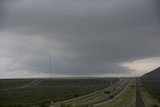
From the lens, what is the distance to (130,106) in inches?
2579

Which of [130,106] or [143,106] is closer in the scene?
[130,106]

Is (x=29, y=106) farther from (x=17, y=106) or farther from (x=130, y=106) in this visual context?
(x=130, y=106)

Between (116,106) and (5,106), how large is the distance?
20.6 metres

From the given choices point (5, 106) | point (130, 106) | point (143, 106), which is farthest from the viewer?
point (143, 106)

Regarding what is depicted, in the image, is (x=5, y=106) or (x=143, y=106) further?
(x=143, y=106)

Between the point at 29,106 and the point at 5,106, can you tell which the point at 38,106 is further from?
the point at 5,106

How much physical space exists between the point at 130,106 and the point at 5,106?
23069 mm

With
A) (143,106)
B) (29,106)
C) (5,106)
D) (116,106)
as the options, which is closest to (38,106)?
(29,106)

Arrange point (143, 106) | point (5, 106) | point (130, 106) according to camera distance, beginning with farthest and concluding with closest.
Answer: point (143, 106) < point (130, 106) < point (5, 106)

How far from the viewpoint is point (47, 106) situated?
224 feet

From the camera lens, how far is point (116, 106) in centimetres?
6588

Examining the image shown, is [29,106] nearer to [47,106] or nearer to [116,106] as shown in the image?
[47,106]

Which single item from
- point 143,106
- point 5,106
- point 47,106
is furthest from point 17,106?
point 143,106

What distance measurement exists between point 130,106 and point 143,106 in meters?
6.37
